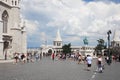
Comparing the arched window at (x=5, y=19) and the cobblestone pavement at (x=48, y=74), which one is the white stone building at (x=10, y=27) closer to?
the arched window at (x=5, y=19)

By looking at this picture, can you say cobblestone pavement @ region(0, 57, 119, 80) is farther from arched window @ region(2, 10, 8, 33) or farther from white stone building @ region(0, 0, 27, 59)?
arched window @ region(2, 10, 8, 33)

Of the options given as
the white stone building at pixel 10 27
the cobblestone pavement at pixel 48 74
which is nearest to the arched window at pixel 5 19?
the white stone building at pixel 10 27

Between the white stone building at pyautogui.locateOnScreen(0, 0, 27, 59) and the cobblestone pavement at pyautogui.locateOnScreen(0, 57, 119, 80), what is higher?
the white stone building at pyautogui.locateOnScreen(0, 0, 27, 59)

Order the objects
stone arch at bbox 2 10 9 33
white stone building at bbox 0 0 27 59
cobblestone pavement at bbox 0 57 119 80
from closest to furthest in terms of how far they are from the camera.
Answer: cobblestone pavement at bbox 0 57 119 80, white stone building at bbox 0 0 27 59, stone arch at bbox 2 10 9 33

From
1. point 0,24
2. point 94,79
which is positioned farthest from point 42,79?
point 0,24

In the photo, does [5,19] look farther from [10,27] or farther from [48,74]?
[48,74]

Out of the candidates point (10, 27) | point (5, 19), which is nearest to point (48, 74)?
point (5, 19)

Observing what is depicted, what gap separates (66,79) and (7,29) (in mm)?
56893

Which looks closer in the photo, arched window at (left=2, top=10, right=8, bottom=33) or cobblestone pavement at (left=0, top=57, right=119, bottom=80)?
cobblestone pavement at (left=0, top=57, right=119, bottom=80)

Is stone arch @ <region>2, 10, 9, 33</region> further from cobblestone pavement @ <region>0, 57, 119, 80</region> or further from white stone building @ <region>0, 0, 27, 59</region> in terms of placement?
cobblestone pavement @ <region>0, 57, 119, 80</region>

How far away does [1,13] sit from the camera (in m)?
71.6

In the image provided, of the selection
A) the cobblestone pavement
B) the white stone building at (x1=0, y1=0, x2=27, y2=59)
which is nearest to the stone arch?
the white stone building at (x1=0, y1=0, x2=27, y2=59)

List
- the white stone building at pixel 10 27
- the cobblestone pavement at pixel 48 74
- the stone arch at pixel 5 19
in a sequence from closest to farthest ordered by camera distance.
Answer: the cobblestone pavement at pixel 48 74, the white stone building at pixel 10 27, the stone arch at pixel 5 19

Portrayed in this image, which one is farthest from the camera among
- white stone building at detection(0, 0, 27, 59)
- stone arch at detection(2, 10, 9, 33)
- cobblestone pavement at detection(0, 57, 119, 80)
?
stone arch at detection(2, 10, 9, 33)
